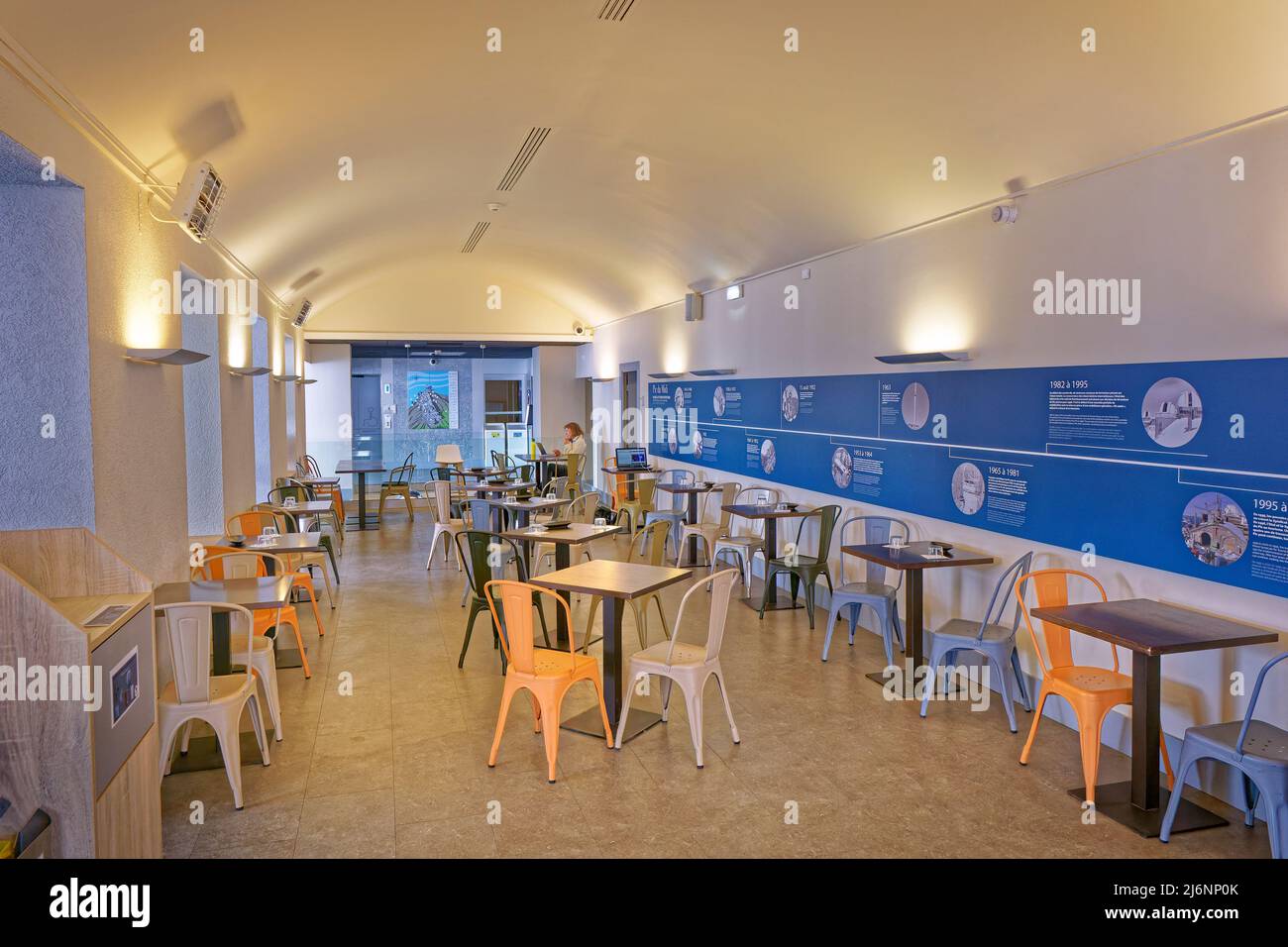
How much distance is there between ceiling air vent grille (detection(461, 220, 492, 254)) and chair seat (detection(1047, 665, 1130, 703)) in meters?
8.42

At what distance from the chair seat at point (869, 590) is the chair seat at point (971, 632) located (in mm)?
734

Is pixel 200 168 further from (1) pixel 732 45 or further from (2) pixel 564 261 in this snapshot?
(2) pixel 564 261

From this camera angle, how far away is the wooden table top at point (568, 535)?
20.0 feet

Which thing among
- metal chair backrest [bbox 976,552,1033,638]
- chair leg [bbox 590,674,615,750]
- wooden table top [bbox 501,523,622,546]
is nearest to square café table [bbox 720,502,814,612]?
wooden table top [bbox 501,523,622,546]

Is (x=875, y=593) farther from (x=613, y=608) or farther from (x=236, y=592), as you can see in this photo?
(x=236, y=592)

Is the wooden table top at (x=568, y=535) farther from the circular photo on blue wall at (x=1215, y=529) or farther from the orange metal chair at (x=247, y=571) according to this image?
the circular photo on blue wall at (x=1215, y=529)

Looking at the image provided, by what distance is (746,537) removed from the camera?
328 inches

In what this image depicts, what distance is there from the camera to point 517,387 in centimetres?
1664

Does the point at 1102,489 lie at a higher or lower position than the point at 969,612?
higher

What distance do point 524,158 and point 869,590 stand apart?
453 centimetres

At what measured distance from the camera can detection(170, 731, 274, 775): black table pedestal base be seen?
14.0 ft

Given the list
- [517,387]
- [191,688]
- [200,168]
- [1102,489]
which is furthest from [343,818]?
[517,387]

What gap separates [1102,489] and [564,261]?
9.08m

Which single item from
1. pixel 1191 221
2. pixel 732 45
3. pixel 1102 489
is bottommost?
pixel 1102 489
